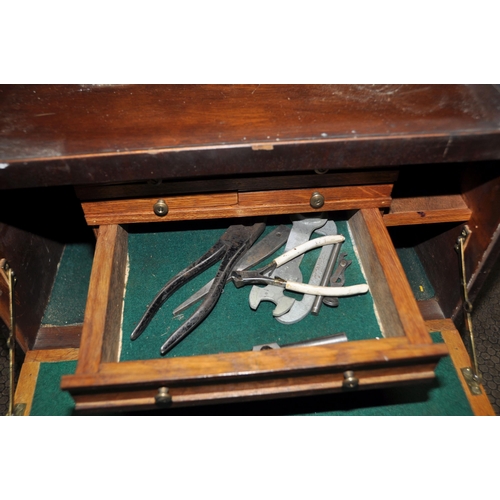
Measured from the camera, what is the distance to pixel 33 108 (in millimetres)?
1001

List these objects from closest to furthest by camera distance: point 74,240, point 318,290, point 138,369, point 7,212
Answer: point 138,369
point 318,290
point 7,212
point 74,240

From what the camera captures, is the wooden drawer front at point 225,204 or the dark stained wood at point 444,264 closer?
the wooden drawer front at point 225,204

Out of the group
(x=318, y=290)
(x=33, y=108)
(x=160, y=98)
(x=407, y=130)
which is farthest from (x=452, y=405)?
(x=33, y=108)

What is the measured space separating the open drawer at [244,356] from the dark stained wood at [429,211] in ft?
0.40

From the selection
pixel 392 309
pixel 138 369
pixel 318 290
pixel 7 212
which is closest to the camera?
pixel 138 369

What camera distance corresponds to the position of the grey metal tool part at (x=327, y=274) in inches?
43.4

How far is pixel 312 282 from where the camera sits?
3.75ft

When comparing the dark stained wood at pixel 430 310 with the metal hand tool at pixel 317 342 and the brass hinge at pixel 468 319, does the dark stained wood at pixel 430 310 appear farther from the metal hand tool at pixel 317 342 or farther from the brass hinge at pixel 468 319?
the metal hand tool at pixel 317 342

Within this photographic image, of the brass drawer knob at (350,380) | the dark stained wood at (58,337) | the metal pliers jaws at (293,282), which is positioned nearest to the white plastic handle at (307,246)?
the metal pliers jaws at (293,282)

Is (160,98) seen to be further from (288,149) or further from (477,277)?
(477,277)

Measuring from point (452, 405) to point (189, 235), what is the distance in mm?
747

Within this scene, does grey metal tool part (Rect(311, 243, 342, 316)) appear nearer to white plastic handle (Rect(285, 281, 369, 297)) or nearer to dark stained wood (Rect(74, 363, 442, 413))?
white plastic handle (Rect(285, 281, 369, 297))

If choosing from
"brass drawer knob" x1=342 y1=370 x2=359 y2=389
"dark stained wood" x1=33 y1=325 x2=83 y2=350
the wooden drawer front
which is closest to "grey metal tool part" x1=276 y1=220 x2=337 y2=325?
the wooden drawer front

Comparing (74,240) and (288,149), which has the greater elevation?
(74,240)
